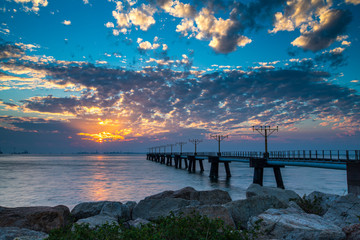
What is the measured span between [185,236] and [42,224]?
24.0 ft

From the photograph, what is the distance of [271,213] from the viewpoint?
798cm

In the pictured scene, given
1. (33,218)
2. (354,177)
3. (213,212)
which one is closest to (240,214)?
(213,212)

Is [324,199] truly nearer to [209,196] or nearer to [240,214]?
[240,214]

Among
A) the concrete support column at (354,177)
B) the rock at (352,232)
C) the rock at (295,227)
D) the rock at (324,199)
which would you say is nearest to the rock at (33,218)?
the rock at (295,227)

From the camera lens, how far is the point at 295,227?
667 centimetres

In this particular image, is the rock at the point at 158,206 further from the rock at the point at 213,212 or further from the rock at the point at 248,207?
the rock at the point at 213,212

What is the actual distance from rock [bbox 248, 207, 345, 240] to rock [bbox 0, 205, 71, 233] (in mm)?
7959

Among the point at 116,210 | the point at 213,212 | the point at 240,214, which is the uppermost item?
the point at 213,212

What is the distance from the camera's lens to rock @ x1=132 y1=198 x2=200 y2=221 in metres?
11.6

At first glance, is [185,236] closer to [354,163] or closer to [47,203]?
[354,163]

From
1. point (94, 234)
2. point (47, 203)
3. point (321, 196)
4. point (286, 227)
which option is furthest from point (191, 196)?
point (47, 203)

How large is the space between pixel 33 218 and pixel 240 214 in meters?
8.35

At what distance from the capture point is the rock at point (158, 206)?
38.2ft

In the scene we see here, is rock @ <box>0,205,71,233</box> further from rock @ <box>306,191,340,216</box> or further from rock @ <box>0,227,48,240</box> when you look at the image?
rock @ <box>306,191,340,216</box>
